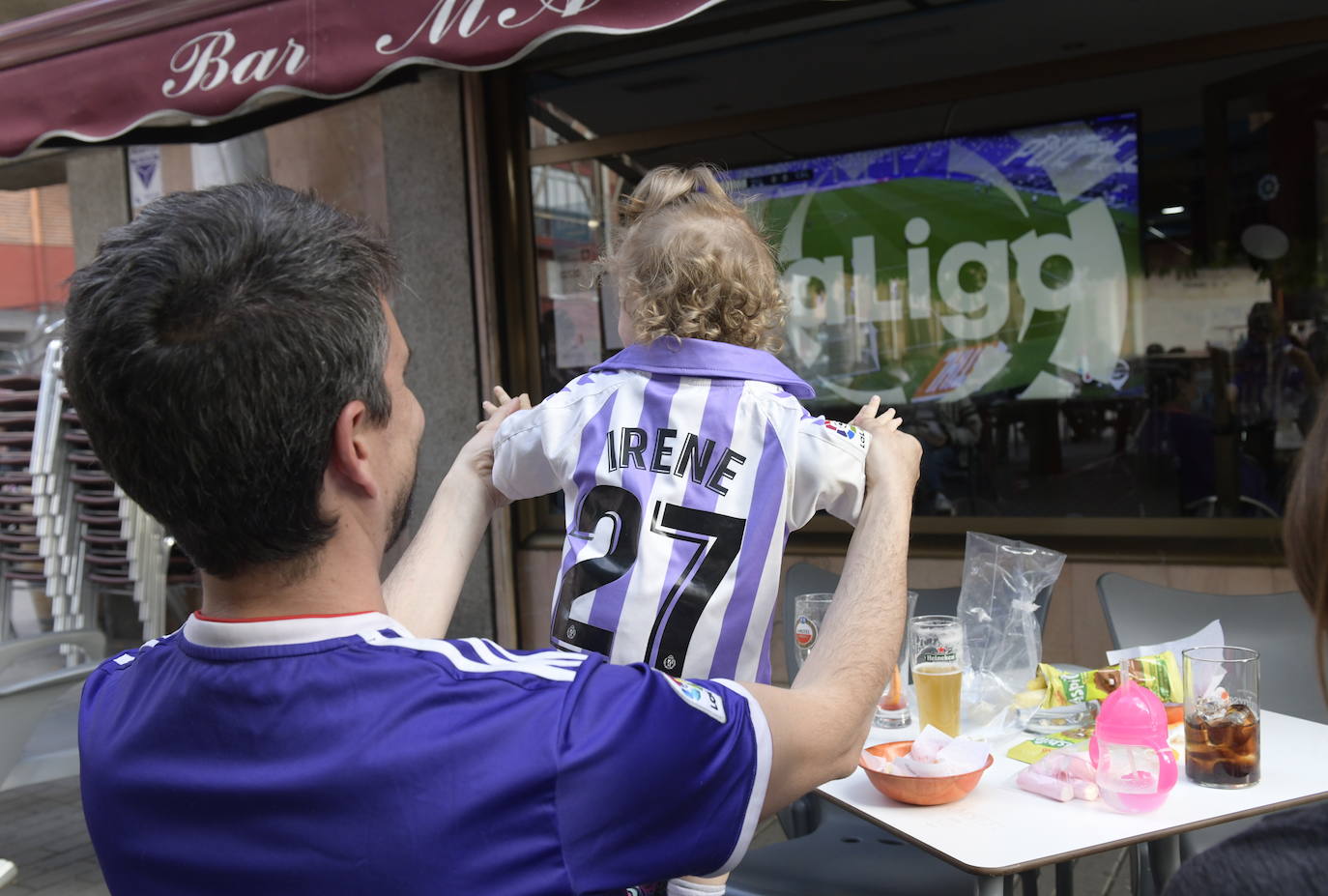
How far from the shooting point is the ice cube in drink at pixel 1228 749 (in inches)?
74.7

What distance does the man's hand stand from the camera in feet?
4.57

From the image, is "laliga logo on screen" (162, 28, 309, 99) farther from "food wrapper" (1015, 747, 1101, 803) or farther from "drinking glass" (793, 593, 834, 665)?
"food wrapper" (1015, 747, 1101, 803)

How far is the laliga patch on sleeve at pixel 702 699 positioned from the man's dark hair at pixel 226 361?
0.35 meters

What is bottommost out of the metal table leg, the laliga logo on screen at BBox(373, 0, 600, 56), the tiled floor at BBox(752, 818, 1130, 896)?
the tiled floor at BBox(752, 818, 1130, 896)

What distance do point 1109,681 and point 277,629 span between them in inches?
72.7

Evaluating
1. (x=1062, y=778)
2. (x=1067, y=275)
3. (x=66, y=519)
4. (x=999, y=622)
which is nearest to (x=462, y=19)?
(x=999, y=622)

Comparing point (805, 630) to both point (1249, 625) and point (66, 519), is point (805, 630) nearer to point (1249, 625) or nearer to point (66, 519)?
point (1249, 625)

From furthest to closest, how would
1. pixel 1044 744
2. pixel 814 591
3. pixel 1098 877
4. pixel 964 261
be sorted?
pixel 964 261, pixel 814 591, pixel 1098 877, pixel 1044 744

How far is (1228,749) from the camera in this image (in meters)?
1.90

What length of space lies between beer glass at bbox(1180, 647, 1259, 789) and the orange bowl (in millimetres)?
376

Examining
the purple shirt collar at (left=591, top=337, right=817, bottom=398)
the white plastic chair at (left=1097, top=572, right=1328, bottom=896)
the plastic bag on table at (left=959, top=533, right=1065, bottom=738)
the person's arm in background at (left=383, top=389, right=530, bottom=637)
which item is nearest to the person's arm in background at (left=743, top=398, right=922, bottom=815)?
the person's arm in background at (left=383, top=389, right=530, bottom=637)

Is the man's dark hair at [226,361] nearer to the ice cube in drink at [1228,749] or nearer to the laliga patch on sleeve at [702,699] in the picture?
the laliga patch on sleeve at [702,699]

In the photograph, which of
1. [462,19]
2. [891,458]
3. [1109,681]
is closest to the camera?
[891,458]

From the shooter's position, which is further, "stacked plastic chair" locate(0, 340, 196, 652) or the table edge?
"stacked plastic chair" locate(0, 340, 196, 652)
